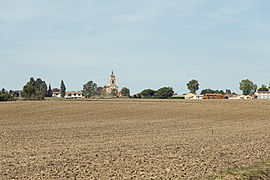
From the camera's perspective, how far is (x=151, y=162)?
16.1 m

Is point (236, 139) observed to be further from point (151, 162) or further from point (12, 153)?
point (12, 153)

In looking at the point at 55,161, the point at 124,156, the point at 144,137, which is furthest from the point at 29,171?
the point at 144,137

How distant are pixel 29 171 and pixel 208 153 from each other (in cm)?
889

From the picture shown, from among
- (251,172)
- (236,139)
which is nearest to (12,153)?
(251,172)

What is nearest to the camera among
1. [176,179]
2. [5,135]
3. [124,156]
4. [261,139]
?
[176,179]

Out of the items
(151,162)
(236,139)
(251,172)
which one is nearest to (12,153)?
(151,162)

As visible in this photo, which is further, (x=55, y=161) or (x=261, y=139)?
(x=261, y=139)

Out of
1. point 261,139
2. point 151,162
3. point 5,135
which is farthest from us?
point 5,135

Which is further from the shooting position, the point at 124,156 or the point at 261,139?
the point at 261,139

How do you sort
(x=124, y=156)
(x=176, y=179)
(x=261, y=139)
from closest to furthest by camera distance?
(x=176, y=179) < (x=124, y=156) < (x=261, y=139)

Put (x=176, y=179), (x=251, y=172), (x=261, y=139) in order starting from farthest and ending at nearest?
(x=261, y=139)
(x=251, y=172)
(x=176, y=179)

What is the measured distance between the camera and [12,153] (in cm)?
1834

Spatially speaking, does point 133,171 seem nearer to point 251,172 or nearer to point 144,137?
point 251,172

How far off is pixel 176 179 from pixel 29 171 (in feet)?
18.7
